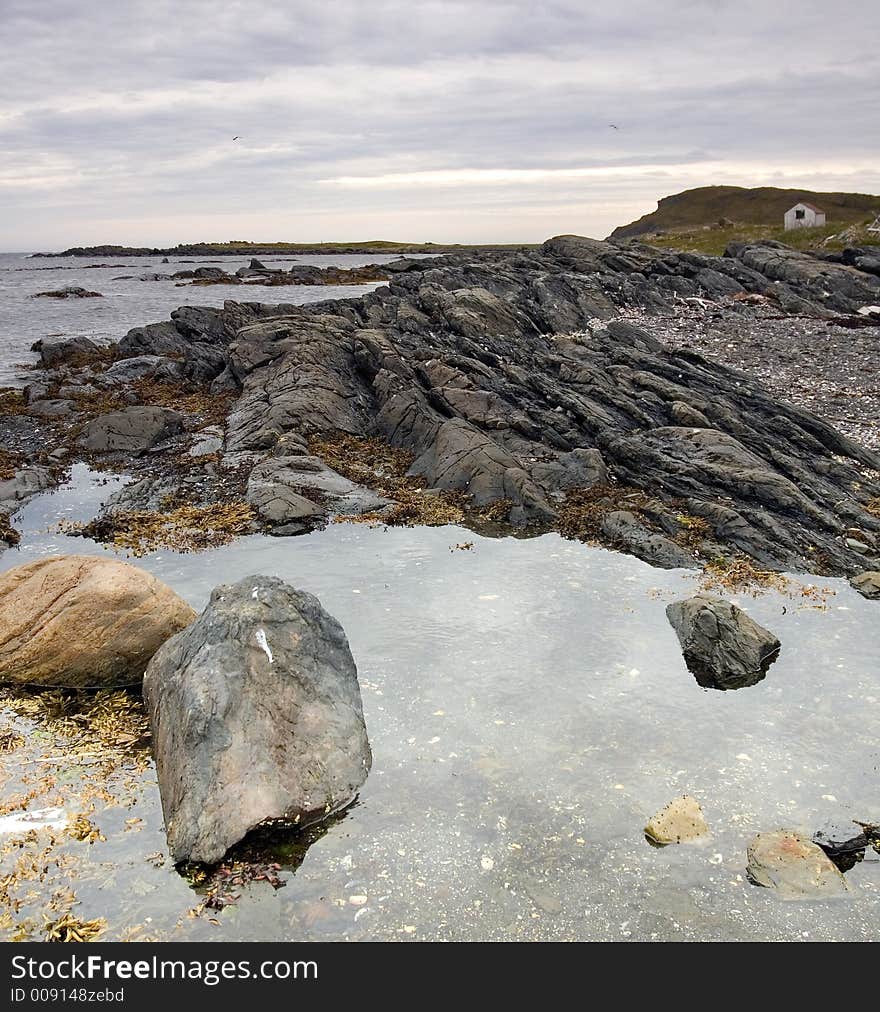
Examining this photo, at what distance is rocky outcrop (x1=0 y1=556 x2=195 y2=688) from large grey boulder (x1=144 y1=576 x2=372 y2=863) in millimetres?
1174

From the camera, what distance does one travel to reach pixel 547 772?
41.5 ft

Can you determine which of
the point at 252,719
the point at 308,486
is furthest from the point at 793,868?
the point at 308,486

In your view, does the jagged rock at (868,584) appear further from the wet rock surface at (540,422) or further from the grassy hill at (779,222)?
the grassy hill at (779,222)

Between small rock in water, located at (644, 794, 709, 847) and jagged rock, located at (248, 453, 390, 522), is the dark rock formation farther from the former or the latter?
small rock in water, located at (644, 794, 709, 847)

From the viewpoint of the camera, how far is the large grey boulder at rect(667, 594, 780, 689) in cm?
1578

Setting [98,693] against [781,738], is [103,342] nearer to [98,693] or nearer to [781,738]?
[98,693]

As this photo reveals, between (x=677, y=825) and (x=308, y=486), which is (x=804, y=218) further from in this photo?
(x=677, y=825)

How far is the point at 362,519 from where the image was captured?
24.9 meters

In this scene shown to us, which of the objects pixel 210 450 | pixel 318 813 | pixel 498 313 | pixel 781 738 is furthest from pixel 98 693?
pixel 498 313

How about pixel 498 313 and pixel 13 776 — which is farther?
pixel 498 313

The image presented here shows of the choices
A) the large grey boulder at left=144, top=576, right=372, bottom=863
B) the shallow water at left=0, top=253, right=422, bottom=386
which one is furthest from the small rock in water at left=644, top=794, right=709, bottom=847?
the shallow water at left=0, top=253, right=422, bottom=386

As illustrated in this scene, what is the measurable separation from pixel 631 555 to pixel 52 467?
73.9 ft

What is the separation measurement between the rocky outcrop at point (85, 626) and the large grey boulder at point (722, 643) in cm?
1065

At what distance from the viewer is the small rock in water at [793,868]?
1030 centimetres
